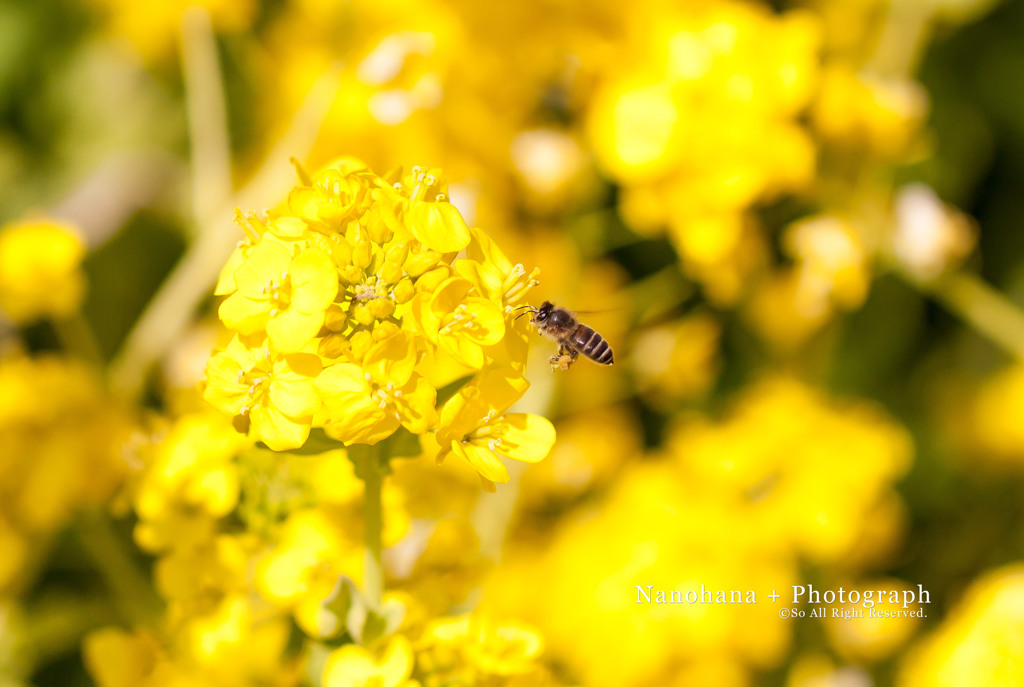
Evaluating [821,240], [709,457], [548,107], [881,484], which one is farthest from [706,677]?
[548,107]

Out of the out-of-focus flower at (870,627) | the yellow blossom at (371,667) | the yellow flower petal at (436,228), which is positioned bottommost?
the out-of-focus flower at (870,627)

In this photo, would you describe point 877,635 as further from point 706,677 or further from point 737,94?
point 737,94

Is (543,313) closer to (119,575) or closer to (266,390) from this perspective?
(266,390)

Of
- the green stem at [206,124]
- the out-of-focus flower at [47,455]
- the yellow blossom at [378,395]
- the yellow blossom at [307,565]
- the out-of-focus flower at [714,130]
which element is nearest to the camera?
the yellow blossom at [378,395]

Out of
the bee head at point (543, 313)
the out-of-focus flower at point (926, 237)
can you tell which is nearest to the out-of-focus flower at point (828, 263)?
the out-of-focus flower at point (926, 237)

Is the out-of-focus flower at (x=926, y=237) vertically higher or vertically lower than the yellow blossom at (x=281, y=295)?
lower

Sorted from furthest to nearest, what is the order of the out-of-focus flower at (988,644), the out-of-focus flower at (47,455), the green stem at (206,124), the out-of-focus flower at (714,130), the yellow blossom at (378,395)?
the green stem at (206,124) → the out-of-focus flower at (714,130) → the out-of-focus flower at (47,455) → the out-of-focus flower at (988,644) → the yellow blossom at (378,395)

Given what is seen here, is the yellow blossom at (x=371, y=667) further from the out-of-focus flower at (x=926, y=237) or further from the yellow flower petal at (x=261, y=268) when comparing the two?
the out-of-focus flower at (x=926, y=237)
